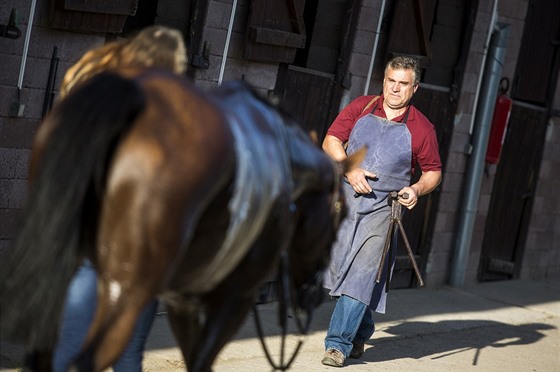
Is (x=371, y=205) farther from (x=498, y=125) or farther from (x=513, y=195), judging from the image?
(x=513, y=195)

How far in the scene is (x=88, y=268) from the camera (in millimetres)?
3949

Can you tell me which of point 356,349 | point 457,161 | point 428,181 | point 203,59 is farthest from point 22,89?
point 457,161

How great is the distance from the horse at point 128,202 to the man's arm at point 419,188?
3.52 metres

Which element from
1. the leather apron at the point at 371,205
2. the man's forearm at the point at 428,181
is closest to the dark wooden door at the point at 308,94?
the leather apron at the point at 371,205

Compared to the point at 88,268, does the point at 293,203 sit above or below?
above

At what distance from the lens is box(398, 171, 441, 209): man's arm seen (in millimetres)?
7176

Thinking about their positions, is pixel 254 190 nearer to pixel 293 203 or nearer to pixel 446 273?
pixel 293 203

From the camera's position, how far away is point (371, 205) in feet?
24.0

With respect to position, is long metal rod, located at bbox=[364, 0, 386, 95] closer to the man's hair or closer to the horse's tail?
the man's hair

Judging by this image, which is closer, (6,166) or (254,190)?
(254,190)

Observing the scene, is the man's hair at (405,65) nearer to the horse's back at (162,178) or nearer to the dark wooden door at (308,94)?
the dark wooden door at (308,94)

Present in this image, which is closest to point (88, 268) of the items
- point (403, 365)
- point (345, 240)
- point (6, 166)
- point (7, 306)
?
point (7, 306)

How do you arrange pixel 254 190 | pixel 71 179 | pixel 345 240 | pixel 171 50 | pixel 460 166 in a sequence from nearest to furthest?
pixel 71 179 → pixel 254 190 → pixel 171 50 → pixel 345 240 → pixel 460 166

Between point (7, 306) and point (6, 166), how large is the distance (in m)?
3.78
